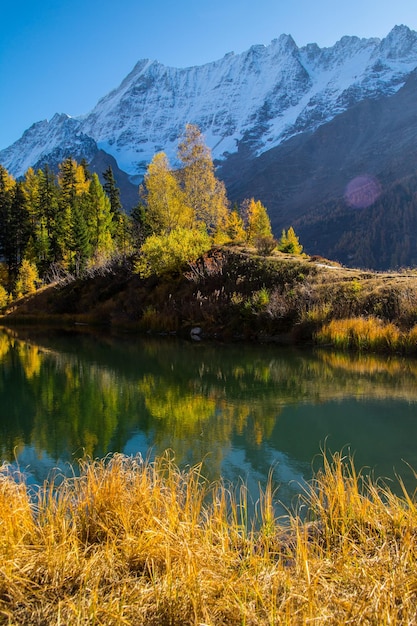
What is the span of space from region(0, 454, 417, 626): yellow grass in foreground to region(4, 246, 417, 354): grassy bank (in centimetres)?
1548

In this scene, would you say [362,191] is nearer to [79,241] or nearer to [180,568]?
[79,241]

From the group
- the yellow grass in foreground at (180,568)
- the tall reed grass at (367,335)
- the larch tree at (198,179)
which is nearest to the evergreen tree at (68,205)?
the larch tree at (198,179)

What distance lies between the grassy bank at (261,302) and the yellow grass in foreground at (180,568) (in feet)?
50.8

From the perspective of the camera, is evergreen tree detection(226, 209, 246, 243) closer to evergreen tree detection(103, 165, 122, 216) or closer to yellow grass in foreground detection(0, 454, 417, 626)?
evergreen tree detection(103, 165, 122, 216)

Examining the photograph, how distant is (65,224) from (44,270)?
18.6 feet

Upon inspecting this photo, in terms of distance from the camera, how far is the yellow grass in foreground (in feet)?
9.98

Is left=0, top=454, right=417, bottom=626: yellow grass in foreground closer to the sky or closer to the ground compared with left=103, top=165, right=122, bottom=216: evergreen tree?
closer to the ground

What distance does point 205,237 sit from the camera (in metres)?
35.2

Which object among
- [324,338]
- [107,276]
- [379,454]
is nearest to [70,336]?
[107,276]

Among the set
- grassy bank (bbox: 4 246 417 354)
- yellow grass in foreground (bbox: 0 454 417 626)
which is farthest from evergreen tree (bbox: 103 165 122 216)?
yellow grass in foreground (bbox: 0 454 417 626)

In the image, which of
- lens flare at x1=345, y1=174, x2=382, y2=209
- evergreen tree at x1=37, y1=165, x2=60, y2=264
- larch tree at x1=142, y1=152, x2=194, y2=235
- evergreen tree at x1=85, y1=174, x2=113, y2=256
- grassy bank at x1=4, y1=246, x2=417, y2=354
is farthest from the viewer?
lens flare at x1=345, y1=174, x2=382, y2=209

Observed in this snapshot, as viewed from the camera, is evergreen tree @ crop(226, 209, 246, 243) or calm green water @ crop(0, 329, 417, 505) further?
evergreen tree @ crop(226, 209, 246, 243)

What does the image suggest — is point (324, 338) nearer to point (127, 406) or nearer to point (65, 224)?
point (127, 406)

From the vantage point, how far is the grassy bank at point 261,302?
66.6ft
